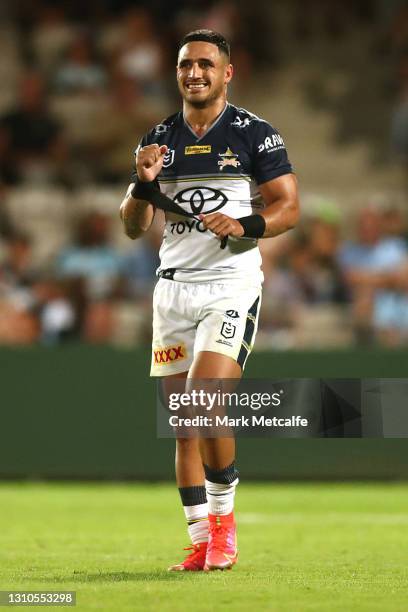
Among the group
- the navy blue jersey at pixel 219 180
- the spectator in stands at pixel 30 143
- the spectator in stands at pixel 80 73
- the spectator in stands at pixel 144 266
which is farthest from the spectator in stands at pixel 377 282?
the navy blue jersey at pixel 219 180

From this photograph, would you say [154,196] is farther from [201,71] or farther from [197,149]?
[201,71]

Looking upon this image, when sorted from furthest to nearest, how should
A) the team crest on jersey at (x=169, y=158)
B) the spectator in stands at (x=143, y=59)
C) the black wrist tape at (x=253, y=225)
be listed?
the spectator in stands at (x=143, y=59) → the team crest on jersey at (x=169, y=158) → the black wrist tape at (x=253, y=225)

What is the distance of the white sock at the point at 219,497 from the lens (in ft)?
20.8

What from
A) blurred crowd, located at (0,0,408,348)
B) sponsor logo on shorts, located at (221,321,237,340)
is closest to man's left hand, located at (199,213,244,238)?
sponsor logo on shorts, located at (221,321,237,340)

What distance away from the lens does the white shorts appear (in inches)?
249

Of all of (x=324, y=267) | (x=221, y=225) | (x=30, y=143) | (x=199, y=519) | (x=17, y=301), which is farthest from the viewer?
(x=30, y=143)

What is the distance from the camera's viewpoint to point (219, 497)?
250 inches

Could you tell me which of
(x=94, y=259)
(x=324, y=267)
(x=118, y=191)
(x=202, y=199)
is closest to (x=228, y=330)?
(x=202, y=199)

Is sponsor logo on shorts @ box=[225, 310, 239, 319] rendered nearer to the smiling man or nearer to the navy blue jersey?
the smiling man

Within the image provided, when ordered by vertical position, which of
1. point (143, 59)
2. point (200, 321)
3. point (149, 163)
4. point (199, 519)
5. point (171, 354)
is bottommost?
point (199, 519)

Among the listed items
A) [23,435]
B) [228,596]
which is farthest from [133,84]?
[228,596]

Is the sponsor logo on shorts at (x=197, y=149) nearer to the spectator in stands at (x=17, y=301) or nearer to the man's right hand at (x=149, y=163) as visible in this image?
the man's right hand at (x=149, y=163)

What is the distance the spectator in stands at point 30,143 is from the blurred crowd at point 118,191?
0.05 feet

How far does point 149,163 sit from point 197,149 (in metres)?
0.28
